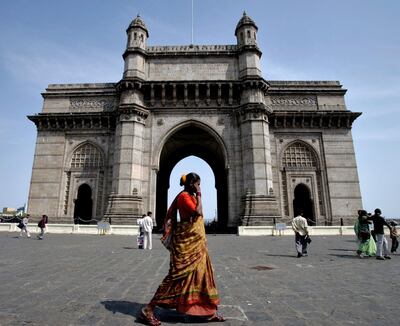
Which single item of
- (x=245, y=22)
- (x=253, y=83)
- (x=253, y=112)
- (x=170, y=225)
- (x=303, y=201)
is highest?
(x=245, y=22)

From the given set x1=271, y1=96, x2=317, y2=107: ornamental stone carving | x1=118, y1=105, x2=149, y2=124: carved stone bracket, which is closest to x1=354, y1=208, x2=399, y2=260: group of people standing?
x1=271, y1=96, x2=317, y2=107: ornamental stone carving

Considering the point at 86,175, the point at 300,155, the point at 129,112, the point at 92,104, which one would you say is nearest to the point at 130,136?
the point at 129,112

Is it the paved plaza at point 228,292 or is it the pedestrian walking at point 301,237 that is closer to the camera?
the paved plaza at point 228,292

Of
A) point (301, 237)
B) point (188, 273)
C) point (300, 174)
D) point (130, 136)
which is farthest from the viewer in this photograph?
point (300, 174)

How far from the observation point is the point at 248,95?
21.6m

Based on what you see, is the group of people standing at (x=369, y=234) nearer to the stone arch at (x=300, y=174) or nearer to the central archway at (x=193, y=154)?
the stone arch at (x=300, y=174)

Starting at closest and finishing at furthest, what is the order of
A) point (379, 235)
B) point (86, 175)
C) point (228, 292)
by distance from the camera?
1. point (228, 292)
2. point (379, 235)
3. point (86, 175)

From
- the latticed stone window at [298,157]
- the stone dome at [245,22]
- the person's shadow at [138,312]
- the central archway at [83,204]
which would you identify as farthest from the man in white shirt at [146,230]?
the stone dome at [245,22]

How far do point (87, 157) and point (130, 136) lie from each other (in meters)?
5.02

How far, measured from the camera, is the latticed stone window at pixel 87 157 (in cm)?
2291

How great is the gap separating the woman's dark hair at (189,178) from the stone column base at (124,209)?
16162 mm

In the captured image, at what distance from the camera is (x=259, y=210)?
753 inches

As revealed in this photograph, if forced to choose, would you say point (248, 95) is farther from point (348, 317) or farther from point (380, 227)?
point (348, 317)

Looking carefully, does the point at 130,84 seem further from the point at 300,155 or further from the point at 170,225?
the point at 170,225
